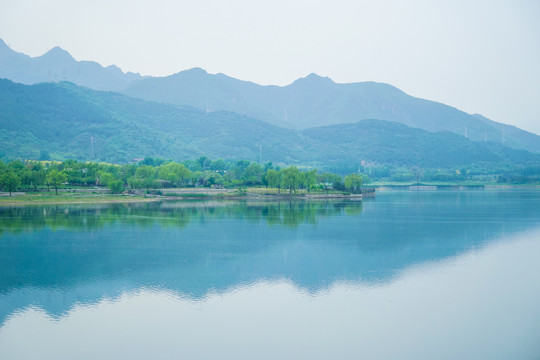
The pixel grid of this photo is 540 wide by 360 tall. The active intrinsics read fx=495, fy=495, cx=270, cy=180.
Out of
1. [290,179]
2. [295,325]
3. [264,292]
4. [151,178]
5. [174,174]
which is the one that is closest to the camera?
[295,325]

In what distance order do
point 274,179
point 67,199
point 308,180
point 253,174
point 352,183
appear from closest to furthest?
point 67,199 → point 274,179 → point 308,180 → point 352,183 → point 253,174

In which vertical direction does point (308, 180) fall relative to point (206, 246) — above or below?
above

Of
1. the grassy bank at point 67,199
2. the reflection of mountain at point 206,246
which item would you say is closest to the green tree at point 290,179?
the reflection of mountain at point 206,246

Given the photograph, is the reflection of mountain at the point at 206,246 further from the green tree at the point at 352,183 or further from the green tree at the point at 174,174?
the green tree at the point at 352,183

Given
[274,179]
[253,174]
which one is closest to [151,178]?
[274,179]

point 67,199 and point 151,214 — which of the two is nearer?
point 151,214

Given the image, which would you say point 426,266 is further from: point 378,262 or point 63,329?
point 63,329

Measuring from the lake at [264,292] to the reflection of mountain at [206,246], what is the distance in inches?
5.1

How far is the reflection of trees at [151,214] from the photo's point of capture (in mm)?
41938

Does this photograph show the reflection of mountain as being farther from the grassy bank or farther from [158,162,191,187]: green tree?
[158,162,191,187]: green tree

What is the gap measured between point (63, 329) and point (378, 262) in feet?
59.2

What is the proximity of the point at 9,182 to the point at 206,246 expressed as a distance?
119 feet

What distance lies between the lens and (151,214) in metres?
50.4

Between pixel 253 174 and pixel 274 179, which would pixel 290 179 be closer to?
pixel 274 179
